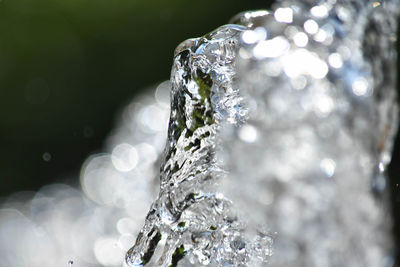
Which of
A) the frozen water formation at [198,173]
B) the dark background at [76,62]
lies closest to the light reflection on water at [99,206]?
the dark background at [76,62]

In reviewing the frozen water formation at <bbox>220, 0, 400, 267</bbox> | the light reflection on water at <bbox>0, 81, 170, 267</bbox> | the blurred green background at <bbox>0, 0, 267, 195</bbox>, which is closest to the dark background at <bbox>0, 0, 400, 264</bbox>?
the blurred green background at <bbox>0, 0, 267, 195</bbox>

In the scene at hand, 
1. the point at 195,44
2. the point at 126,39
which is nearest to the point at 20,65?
the point at 126,39

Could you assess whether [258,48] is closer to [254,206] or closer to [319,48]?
[319,48]

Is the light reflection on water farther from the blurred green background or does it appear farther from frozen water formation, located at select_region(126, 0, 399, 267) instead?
frozen water formation, located at select_region(126, 0, 399, 267)

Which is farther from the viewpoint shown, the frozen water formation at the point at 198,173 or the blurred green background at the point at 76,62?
the blurred green background at the point at 76,62

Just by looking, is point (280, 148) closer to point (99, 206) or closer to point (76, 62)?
point (99, 206)

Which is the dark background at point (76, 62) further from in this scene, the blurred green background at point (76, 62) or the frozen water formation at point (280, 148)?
the frozen water formation at point (280, 148)

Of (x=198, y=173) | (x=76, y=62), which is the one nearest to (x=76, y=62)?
(x=76, y=62)
